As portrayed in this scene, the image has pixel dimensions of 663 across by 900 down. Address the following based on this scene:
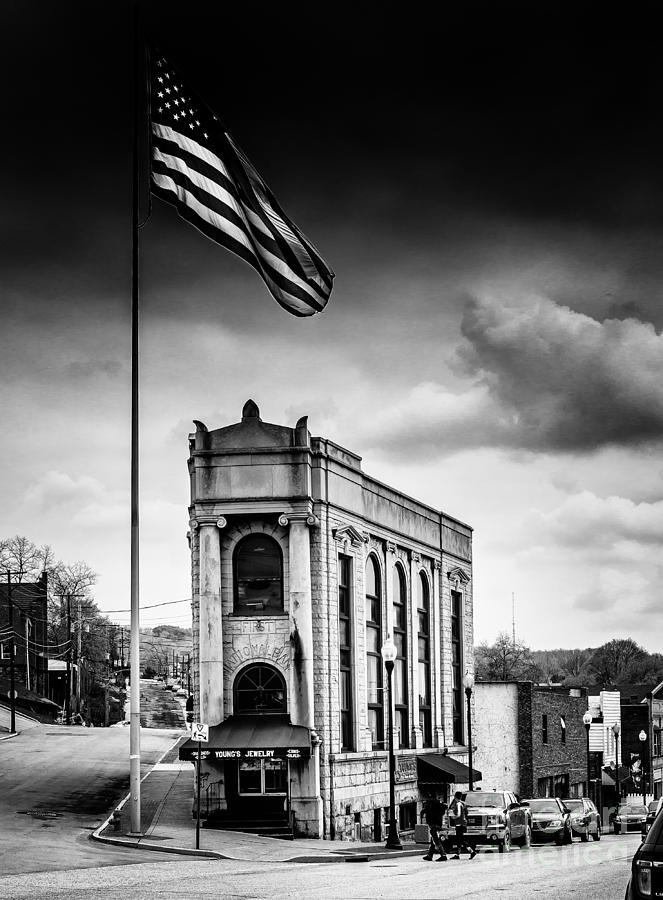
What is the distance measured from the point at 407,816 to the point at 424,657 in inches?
307

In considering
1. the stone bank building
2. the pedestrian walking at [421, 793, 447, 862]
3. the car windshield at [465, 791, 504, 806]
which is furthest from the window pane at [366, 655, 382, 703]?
the pedestrian walking at [421, 793, 447, 862]

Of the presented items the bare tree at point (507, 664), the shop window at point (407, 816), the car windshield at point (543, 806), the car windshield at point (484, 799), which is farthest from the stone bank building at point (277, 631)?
the bare tree at point (507, 664)

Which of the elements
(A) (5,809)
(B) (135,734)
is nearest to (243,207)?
(B) (135,734)

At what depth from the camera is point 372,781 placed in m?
47.4

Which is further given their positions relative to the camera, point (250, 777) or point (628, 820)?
point (628, 820)

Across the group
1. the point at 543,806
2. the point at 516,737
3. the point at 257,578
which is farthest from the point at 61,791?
the point at 516,737

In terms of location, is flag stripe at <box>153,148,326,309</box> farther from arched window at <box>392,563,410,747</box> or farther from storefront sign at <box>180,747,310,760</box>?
arched window at <box>392,563,410,747</box>

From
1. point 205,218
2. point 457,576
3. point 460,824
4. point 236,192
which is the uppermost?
point 236,192

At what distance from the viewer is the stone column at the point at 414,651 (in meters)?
55.0

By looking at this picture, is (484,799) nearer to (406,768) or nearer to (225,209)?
(406,768)

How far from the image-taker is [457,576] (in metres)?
62.8

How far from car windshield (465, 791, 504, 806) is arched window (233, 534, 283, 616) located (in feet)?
30.2

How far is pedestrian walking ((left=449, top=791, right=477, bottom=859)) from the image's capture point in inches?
1305

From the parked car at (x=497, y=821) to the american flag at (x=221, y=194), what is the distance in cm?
1580
